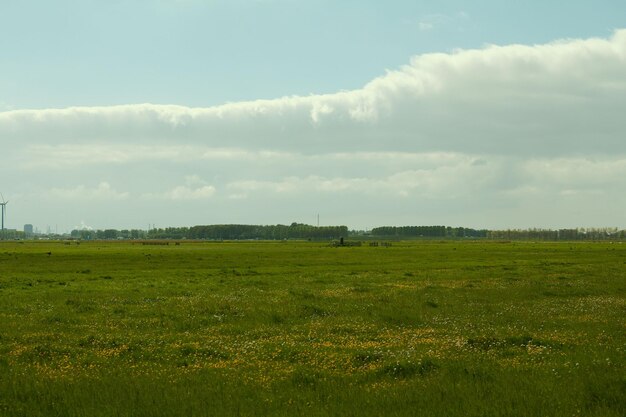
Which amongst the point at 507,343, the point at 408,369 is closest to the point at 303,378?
the point at 408,369

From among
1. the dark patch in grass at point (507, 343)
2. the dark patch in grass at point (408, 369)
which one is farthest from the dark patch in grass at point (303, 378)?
the dark patch in grass at point (507, 343)

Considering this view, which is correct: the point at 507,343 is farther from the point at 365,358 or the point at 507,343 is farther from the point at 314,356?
the point at 314,356

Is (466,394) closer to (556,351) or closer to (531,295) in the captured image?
(556,351)

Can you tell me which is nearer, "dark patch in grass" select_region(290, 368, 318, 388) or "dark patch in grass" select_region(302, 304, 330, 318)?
"dark patch in grass" select_region(290, 368, 318, 388)

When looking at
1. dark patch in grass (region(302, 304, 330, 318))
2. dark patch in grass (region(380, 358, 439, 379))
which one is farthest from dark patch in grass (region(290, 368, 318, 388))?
dark patch in grass (region(302, 304, 330, 318))

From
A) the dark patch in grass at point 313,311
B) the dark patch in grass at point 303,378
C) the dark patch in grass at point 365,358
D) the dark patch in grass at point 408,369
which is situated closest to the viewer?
the dark patch in grass at point 303,378

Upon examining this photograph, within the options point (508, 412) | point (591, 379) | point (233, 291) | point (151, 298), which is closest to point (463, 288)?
point (233, 291)

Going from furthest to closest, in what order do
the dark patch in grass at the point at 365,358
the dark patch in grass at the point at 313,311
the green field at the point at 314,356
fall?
the dark patch in grass at the point at 313,311 → the dark patch in grass at the point at 365,358 → the green field at the point at 314,356

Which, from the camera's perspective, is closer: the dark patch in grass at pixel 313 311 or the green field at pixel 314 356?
the green field at pixel 314 356

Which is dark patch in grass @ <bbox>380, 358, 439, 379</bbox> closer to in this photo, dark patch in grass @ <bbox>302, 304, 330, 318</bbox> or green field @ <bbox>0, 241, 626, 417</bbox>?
green field @ <bbox>0, 241, 626, 417</bbox>

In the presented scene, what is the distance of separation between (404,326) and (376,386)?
9.69 metres

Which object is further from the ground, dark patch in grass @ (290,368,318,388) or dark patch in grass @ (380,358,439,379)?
dark patch in grass @ (380,358,439,379)

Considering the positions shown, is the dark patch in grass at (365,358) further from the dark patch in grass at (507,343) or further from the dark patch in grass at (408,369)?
the dark patch in grass at (507,343)

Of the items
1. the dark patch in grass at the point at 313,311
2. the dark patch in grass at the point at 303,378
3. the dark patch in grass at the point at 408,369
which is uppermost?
the dark patch in grass at the point at 408,369
